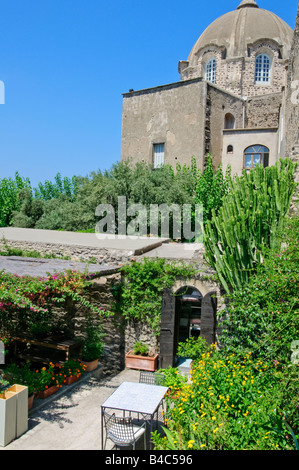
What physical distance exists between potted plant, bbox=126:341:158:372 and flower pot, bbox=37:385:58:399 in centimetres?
306

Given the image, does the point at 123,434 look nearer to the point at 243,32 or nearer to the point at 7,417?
the point at 7,417

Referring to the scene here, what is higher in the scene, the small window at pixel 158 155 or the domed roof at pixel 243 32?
the domed roof at pixel 243 32

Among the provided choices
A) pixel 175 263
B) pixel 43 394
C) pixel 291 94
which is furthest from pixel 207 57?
pixel 43 394

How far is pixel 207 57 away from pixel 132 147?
35.2ft

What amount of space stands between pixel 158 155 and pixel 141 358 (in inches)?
657

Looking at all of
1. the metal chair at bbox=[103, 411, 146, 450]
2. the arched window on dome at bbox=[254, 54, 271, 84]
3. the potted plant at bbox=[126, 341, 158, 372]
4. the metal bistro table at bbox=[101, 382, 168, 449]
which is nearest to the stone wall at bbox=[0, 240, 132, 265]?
the potted plant at bbox=[126, 341, 158, 372]

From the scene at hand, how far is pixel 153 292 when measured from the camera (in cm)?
1133

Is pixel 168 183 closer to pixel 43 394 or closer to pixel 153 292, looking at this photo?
pixel 153 292

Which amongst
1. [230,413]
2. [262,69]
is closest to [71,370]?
[230,413]

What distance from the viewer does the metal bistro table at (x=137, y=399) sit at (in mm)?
6500

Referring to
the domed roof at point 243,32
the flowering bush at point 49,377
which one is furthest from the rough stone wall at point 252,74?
the flowering bush at point 49,377

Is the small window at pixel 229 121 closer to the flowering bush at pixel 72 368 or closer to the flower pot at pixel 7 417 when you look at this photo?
the flowering bush at pixel 72 368

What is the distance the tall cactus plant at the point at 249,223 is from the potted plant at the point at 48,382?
15.9ft
